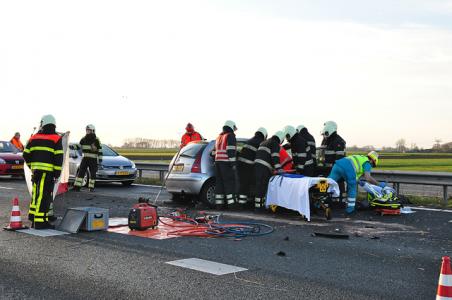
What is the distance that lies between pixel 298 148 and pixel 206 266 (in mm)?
6585

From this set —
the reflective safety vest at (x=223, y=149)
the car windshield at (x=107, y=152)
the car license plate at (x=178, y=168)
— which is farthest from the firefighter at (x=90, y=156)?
the reflective safety vest at (x=223, y=149)

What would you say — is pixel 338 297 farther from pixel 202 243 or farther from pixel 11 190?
pixel 11 190

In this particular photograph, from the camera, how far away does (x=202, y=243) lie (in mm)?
7879

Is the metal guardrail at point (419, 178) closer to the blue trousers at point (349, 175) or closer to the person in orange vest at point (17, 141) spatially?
the blue trousers at point (349, 175)

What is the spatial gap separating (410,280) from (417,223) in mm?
4688

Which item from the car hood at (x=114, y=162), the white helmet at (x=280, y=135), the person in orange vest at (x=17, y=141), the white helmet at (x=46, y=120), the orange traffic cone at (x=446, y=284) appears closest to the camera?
the orange traffic cone at (x=446, y=284)

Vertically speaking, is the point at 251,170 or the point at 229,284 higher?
the point at 251,170

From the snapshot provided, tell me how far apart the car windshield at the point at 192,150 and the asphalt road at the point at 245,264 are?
3.77 meters

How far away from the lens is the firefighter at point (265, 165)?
466 inches

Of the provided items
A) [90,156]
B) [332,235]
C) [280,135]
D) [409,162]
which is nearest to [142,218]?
[332,235]

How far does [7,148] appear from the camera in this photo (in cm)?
2297

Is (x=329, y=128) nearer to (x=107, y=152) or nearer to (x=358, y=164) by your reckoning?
(x=358, y=164)

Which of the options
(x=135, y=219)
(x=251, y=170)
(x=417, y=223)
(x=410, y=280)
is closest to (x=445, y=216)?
(x=417, y=223)

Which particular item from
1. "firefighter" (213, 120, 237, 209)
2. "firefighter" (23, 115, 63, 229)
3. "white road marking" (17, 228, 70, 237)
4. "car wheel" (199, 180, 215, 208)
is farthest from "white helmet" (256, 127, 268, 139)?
"white road marking" (17, 228, 70, 237)
